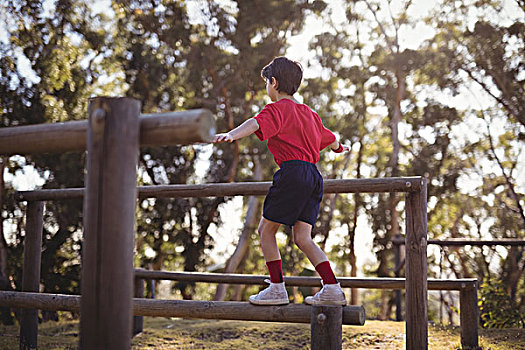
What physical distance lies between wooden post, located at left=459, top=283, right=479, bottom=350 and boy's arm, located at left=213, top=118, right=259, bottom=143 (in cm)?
214

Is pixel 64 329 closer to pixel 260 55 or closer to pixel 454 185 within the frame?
pixel 260 55

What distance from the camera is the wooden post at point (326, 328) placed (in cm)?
253

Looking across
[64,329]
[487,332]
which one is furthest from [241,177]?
[487,332]

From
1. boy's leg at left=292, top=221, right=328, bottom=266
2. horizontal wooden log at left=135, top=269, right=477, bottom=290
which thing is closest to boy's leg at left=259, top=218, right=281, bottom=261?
boy's leg at left=292, top=221, right=328, bottom=266

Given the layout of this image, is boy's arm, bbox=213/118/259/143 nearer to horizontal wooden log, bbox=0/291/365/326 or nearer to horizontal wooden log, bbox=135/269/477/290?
horizontal wooden log, bbox=0/291/365/326

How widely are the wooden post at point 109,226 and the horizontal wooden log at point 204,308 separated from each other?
3.47 ft

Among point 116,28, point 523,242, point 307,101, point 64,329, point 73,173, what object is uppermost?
point 116,28

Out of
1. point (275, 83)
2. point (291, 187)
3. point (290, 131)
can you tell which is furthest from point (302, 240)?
point (275, 83)

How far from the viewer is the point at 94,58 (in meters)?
12.8

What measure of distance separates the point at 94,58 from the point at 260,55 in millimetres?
3831

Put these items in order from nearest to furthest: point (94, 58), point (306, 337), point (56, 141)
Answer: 1. point (56, 141)
2. point (306, 337)
3. point (94, 58)

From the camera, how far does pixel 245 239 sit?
13492 mm

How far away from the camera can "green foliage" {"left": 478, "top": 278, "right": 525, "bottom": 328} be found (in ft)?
21.1

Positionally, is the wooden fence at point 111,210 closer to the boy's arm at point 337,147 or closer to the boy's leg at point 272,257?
the boy's leg at point 272,257
